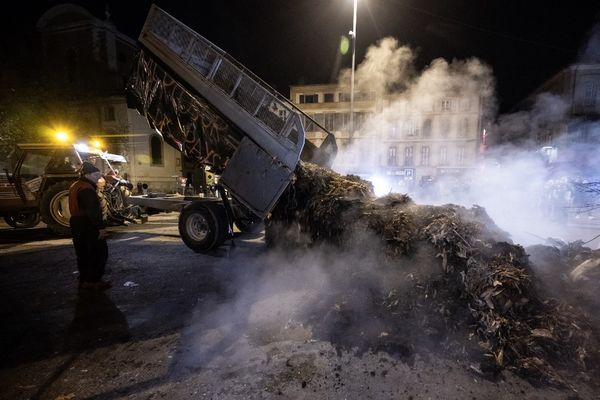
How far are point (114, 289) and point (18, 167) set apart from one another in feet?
21.1

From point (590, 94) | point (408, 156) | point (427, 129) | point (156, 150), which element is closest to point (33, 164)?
point (156, 150)

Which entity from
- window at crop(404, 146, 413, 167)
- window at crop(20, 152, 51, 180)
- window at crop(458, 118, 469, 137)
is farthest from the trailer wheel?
window at crop(404, 146, 413, 167)

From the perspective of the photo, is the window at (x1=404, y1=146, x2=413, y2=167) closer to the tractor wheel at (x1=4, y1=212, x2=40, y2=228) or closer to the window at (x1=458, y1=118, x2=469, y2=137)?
the window at (x1=458, y1=118, x2=469, y2=137)

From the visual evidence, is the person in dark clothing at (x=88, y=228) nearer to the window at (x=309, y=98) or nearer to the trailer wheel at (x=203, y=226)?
the trailer wheel at (x=203, y=226)

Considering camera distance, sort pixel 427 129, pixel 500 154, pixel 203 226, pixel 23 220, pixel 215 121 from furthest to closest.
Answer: pixel 427 129
pixel 500 154
pixel 23 220
pixel 203 226
pixel 215 121

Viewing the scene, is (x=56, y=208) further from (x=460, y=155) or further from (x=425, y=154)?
(x=460, y=155)

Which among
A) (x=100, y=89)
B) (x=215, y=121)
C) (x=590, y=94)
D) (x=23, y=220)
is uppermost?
(x=100, y=89)

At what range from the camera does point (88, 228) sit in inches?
185

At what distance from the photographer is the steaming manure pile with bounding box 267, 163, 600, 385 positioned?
9.79 ft

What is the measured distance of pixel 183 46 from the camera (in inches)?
233

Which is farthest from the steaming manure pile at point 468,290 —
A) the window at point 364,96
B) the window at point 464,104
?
the window at point 464,104

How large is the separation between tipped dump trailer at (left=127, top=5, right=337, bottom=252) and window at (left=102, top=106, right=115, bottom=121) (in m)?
24.9

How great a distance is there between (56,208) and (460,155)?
3729 cm

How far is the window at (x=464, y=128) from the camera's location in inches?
1221
